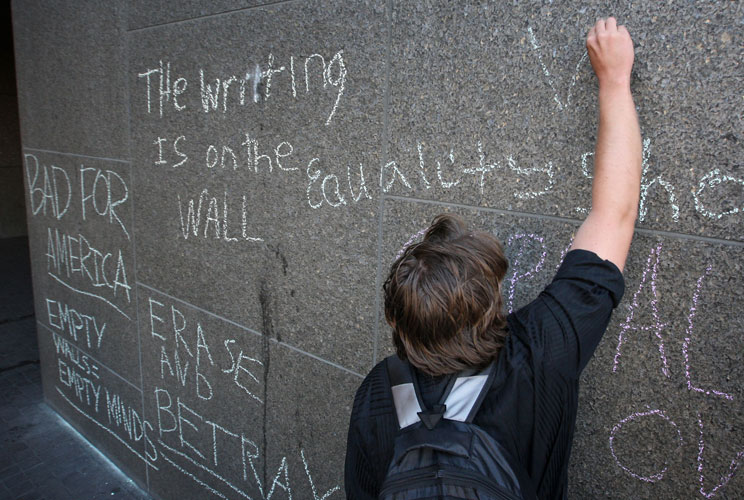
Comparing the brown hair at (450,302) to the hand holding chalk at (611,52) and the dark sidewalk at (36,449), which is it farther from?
the dark sidewalk at (36,449)

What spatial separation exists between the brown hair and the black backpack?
0.24 ft

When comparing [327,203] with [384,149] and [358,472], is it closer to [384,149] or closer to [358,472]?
[384,149]

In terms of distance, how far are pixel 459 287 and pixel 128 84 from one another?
3005 millimetres

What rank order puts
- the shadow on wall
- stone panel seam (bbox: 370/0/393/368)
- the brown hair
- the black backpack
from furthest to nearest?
the shadow on wall
stone panel seam (bbox: 370/0/393/368)
the brown hair
the black backpack

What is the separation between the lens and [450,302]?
1.27 m

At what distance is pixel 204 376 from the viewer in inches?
126

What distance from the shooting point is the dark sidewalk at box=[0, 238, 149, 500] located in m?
3.88

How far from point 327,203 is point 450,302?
4.11ft

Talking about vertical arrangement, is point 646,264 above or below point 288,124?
below

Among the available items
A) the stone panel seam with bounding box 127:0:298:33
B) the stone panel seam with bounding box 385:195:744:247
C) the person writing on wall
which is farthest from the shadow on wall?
the person writing on wall

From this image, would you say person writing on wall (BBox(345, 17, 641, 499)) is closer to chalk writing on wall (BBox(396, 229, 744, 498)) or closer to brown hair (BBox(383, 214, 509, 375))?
brown hair (BBox(383, 214, 509, 375))

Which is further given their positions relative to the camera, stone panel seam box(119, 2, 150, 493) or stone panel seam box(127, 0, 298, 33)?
stone panel seam box(119, 2, 150, 493)

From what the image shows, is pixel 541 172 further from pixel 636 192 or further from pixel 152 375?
pixel 152 375

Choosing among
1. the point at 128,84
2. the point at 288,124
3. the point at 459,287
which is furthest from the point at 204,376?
the point at 459,287
